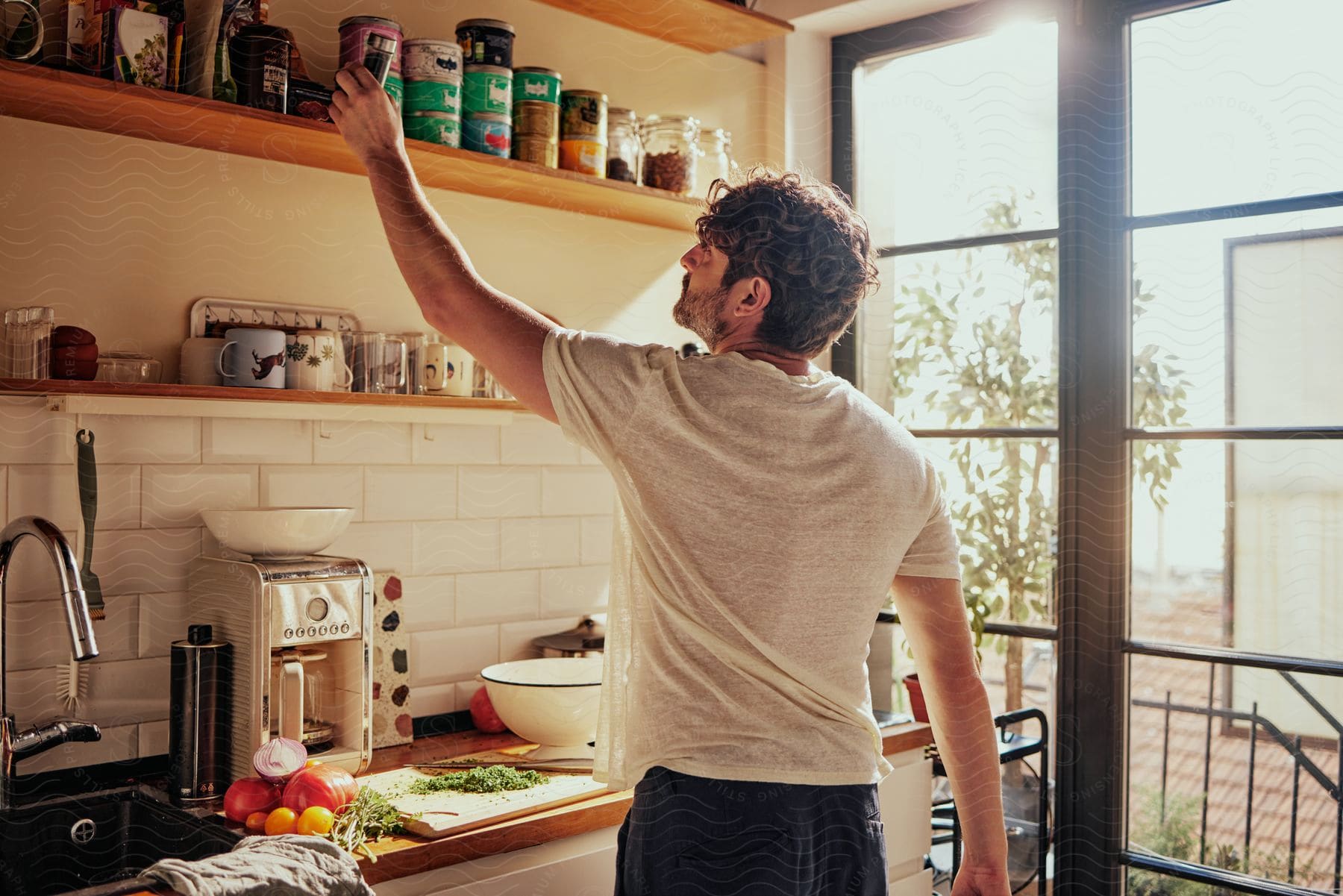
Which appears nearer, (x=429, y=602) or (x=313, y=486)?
(x=313, y=486)

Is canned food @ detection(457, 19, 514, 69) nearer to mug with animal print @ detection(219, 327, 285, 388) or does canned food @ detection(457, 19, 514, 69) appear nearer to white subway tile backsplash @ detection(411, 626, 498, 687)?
mug with animal print @ detection(219, 327, 285, 388)

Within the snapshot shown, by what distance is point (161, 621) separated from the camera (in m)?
1.56

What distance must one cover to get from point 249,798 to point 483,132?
0.96 meters

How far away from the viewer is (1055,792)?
2006 mm

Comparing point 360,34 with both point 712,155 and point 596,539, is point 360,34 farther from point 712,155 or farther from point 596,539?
point 596,539

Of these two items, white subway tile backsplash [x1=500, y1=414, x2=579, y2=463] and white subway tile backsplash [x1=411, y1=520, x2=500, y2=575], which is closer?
white subway tile backsplash [x1=411, y1=520, x2=500, y2=575]

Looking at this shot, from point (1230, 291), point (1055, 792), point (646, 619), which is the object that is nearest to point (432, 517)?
point (646, 619)

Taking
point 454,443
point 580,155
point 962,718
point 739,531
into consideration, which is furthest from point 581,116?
point 962,718

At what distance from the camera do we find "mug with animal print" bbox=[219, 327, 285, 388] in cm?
152

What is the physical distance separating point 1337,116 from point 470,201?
4.44 feet

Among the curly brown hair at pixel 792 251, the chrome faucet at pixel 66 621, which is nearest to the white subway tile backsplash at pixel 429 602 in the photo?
the chrome faucet at pixel 66 621

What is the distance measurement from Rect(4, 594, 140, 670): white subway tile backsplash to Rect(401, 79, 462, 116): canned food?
0.78 meters

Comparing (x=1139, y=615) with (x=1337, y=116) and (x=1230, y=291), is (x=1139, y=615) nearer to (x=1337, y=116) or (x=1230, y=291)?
(x=1230, y=291)

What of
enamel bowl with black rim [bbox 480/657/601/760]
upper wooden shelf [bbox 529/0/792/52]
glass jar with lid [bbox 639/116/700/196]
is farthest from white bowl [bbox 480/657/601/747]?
upper wooden shelf [bbox 529/0/792/52]
